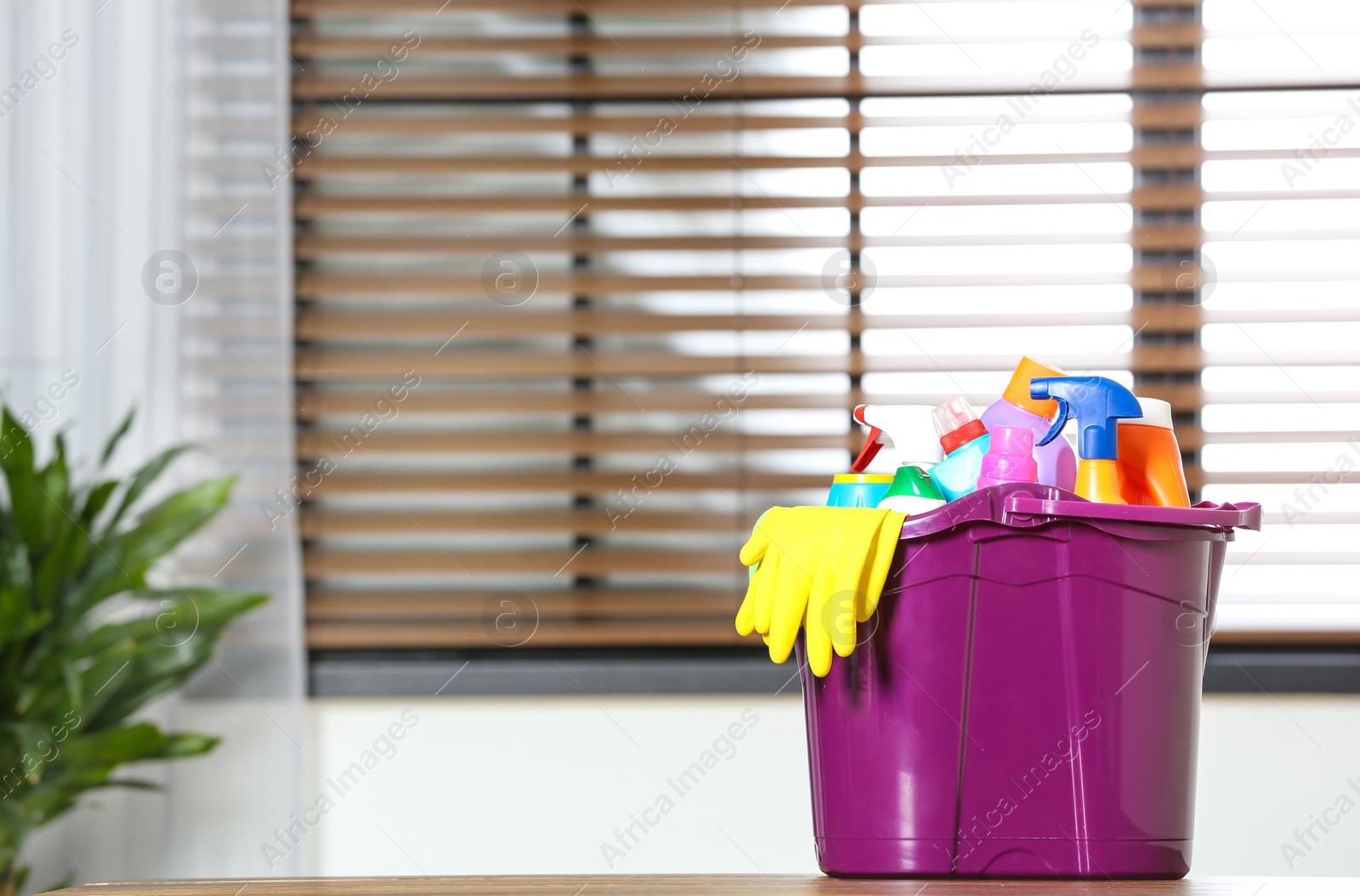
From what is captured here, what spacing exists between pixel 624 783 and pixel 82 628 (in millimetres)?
707

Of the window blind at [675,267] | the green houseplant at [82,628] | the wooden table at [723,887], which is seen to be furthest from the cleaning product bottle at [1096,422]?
the green houseplant at [82,628]

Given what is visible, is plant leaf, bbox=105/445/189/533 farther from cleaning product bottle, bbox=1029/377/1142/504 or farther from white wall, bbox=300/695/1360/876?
cleaning product bottle, bbox=1029/377/1142/504

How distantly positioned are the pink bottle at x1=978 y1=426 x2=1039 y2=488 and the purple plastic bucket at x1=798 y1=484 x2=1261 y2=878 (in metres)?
0.03

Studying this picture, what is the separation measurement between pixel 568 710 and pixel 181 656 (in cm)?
50

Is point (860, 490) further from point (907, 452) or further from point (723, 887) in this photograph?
point (723, 887)

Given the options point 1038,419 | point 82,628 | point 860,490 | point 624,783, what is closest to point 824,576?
point 860,490

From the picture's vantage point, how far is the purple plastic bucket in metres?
0.57

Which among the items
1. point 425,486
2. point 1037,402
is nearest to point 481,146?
point 425,486

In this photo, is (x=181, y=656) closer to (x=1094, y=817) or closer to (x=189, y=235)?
(x=189, y=235)

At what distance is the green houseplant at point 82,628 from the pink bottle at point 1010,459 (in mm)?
945

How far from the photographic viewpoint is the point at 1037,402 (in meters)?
0.66

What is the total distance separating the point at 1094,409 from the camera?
608 mm

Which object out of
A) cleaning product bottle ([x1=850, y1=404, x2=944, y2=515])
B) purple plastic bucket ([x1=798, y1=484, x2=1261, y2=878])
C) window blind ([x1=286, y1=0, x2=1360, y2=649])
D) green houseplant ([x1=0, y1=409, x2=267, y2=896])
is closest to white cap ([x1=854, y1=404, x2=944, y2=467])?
cleaning product bottle ([x1=850, y1=404, x2=944, y2=515])

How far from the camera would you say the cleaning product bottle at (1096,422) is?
0.60m
